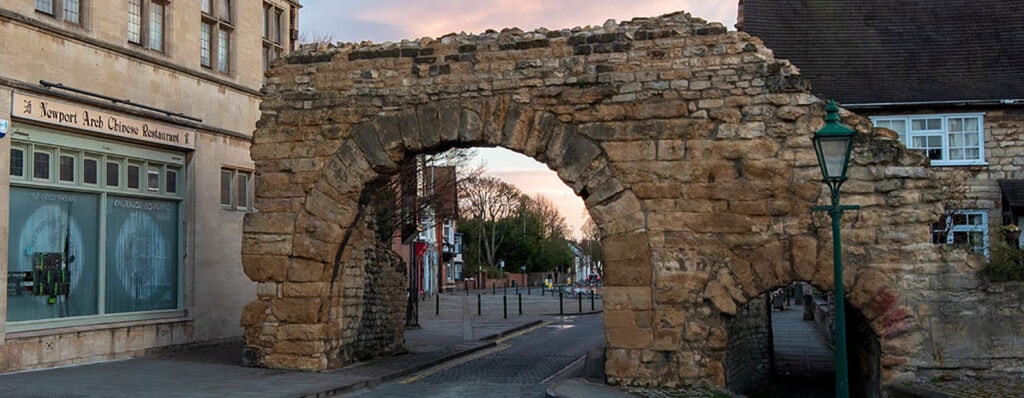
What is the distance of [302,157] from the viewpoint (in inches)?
529

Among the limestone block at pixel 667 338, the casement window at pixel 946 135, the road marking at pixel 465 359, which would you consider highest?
the casement window at pixel 946 135

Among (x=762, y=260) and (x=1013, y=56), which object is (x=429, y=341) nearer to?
(x=762, y=260)

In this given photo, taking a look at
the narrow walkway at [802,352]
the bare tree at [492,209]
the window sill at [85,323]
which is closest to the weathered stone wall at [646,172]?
the window sill at [85,323]

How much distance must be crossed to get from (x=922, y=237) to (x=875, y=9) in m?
13.0

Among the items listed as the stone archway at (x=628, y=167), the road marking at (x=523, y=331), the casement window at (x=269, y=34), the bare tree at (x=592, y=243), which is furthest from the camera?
the bare tree at (x=592, y=243)

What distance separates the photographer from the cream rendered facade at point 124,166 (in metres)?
12.5

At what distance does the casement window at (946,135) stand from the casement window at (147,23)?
46.1 feet

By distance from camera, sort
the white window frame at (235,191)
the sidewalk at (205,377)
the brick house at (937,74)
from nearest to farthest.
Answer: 1. the sidewalk at (205,377)
2. the white window frame at (235,191)
3. the brick house at (937,74)

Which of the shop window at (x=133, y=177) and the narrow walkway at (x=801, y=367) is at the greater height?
the shop window at (x=133, y=177)

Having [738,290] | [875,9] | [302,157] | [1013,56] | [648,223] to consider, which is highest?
[875,9]

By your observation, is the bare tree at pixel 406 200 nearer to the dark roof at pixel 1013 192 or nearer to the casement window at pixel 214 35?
the casement window at pixel 214 35

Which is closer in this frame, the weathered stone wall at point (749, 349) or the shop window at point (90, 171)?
the weathered stone wall at point (749, 349)

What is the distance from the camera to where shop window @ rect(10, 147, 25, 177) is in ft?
40.6

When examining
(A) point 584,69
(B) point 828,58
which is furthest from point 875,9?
(A) point 584,69
